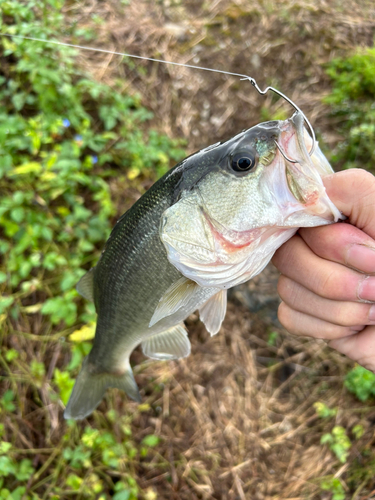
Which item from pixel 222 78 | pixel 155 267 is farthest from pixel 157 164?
pixel 155 267

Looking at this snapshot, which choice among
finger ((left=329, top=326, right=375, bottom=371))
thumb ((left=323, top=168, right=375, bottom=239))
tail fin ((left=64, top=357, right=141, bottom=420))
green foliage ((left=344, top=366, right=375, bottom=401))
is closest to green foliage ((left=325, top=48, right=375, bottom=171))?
green foliage ((left=344, top=366, right=375, bottom=401))

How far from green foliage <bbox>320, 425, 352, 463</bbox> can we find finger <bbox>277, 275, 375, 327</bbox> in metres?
1.87

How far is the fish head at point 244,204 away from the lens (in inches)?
42.1

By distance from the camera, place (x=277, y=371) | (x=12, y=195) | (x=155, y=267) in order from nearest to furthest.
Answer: (x=155, y=267), (x=12, y=195), (x=277, y=371)

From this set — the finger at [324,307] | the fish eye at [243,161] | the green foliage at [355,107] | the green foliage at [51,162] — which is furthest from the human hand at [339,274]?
the green foliage at [355,107]

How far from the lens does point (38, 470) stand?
231 centimetres

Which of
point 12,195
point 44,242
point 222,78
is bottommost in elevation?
point 44,242

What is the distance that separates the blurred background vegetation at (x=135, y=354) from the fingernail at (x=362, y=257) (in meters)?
1.82

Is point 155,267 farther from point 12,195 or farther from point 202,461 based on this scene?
point 202,461

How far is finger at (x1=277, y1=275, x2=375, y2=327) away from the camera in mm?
1262

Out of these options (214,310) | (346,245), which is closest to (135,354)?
(214,310)

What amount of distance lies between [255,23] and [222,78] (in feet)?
3.36

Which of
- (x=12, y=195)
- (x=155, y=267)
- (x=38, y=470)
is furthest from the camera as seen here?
(x=12, y=195)

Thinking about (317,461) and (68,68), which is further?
(68,68)
